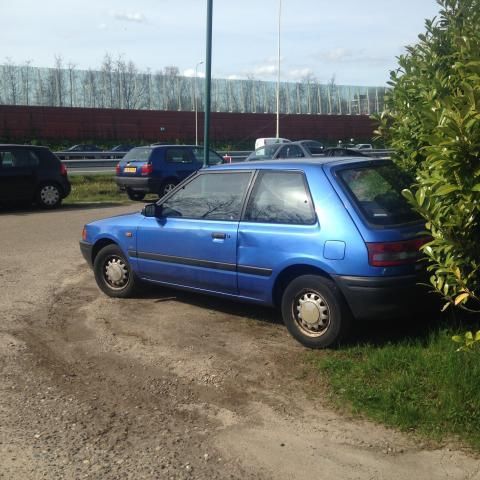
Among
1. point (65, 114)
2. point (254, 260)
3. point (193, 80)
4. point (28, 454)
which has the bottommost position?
point (28, 454)

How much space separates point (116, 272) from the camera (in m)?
7.05

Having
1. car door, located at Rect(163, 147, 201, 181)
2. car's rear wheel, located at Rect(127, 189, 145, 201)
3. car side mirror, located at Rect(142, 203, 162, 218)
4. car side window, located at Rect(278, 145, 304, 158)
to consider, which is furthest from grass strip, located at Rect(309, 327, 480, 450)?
car side window, located at Rect(278, 145, 304, 158)

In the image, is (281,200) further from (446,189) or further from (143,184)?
(143,184)

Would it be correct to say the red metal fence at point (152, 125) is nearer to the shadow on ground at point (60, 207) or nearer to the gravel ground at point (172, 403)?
the shadow on ground at point (60, 207)

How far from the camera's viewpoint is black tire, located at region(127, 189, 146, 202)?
1802 centimetres

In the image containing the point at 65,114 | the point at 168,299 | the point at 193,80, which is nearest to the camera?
the point at 168,299

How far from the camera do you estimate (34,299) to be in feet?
23.6

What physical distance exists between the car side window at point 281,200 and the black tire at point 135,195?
1255cm

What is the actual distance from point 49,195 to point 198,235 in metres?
10.9

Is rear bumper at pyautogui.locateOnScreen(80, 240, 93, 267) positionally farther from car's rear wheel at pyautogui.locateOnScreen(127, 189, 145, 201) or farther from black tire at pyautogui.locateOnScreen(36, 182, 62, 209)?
car's rear wheel at pyautogui.locateOnScreen(127, 189, 145, 201)

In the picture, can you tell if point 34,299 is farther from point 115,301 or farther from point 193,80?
point 193,80

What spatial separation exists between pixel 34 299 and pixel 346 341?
3.73 meters

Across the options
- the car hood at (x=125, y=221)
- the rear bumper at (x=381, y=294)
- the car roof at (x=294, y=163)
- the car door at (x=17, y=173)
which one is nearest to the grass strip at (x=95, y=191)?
the car door at (x=17, y=173)

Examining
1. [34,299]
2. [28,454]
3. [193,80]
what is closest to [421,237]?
[28,454]
